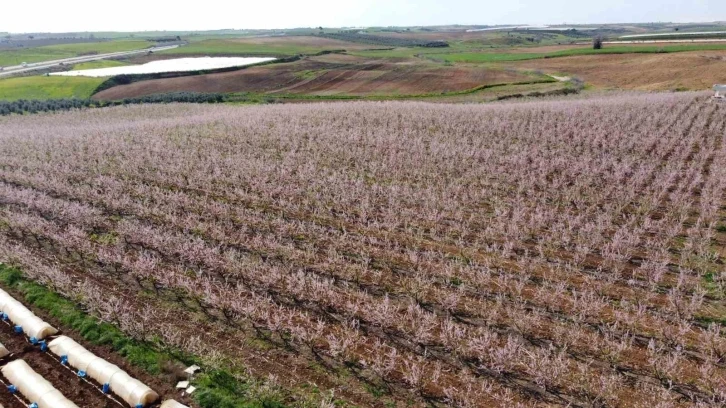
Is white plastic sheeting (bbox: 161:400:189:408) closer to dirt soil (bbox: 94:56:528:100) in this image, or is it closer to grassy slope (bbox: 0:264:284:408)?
grassy slope (bbox: 0:264:284:408)

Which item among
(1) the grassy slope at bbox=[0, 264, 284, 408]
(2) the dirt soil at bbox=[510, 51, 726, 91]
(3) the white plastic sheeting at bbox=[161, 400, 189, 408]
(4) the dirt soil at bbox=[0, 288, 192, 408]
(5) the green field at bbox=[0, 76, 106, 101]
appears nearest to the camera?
(3) the white plastic sheeting at bbox=[161, 400, 189, 408]

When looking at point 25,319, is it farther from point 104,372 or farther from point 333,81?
point 333,81

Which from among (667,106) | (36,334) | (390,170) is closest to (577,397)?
(36,334)

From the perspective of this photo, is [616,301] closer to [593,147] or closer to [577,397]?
[577,397]

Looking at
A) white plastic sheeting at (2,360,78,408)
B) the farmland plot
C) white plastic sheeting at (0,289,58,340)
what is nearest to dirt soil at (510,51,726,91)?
the farmland plot

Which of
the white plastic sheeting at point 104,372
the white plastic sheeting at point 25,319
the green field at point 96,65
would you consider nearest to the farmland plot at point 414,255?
the white plastic sheeting at point 25,319
